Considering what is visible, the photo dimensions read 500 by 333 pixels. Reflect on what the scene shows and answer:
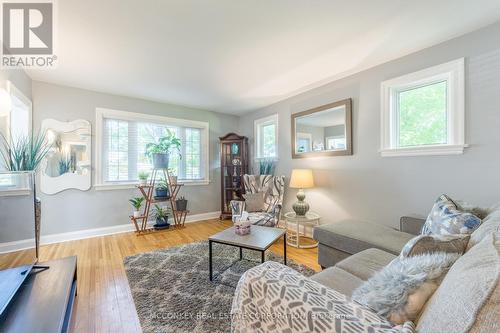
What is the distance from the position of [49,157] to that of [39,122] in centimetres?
51

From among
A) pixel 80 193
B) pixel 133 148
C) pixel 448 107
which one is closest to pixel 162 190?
pixel 133 148

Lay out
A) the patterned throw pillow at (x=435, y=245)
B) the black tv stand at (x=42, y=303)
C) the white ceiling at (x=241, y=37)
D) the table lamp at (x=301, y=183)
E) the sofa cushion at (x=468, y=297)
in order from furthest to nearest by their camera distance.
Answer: the table lamp at (x=301, y=183) < the white ceiling at (x=241, y=37) < the black tv stand at (x=42, y=303) < the patterned throw pillow at (x=435, y=245) < the sofa cushion at (x=468, y=297)

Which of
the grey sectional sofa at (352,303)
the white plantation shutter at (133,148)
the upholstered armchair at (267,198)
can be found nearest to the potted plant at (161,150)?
the white plantation shutter at (133,148)

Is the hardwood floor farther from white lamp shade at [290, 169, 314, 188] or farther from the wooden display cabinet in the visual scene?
white lamp shade at [290, 169, 314, 188]

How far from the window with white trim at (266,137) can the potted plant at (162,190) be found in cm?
189

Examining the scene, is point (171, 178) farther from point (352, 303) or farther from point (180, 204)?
point (352, 303)

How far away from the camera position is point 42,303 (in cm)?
127

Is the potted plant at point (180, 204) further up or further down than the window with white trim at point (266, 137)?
further down

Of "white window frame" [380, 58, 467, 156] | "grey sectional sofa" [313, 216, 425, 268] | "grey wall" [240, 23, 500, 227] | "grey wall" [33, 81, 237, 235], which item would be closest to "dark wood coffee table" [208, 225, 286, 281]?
"grey sectional sofa" [313, 216, 425, 268]

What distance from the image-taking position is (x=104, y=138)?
3.57 metres

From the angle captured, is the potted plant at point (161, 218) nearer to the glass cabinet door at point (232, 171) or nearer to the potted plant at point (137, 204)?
the potted plant at point (137, 204)

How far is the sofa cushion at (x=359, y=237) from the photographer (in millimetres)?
1800

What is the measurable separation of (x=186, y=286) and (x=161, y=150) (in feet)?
8.29

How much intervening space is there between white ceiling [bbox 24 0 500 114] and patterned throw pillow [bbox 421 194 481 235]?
1.54 meters
